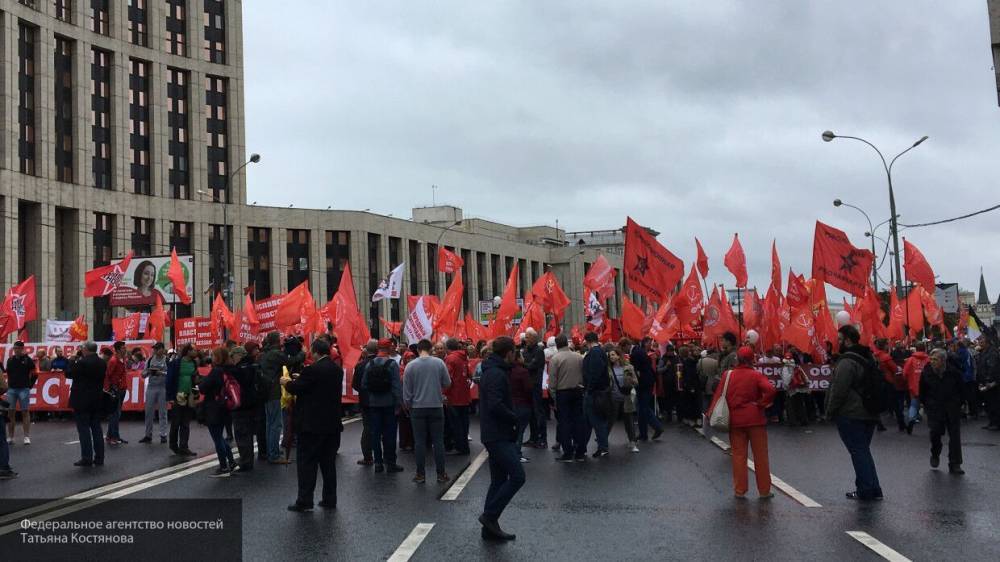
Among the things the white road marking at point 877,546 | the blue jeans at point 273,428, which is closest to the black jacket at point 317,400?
the blue jeans at point 273,428

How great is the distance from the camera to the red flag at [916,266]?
93.6 feet

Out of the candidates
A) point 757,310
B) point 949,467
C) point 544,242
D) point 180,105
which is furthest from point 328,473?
point 544,242

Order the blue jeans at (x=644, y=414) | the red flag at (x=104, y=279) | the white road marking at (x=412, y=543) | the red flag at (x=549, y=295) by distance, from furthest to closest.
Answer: the red flag at (x=104, y=279)
the red flag at (x=549, y=295)
the blue jeans at (x=644, y=414)
the white road marking at (x=412, y=543)

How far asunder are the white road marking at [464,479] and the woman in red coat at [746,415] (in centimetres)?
303

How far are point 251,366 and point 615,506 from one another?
535 cm

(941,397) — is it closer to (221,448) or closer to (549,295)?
(221,448)

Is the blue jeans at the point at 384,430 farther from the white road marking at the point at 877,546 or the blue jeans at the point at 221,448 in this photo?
the white road marking at the point at 877,546

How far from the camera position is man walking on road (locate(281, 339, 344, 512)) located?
9.62 m

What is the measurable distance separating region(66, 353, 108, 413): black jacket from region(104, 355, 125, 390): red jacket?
8.71 ft

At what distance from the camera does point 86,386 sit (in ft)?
44.5

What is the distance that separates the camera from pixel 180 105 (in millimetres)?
77375

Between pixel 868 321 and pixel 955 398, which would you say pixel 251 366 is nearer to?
pixel 955 398

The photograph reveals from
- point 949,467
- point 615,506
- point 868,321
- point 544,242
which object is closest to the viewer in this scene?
point 615,506

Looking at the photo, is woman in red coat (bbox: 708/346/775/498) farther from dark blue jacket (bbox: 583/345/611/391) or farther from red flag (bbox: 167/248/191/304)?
red flag (bbox: 167/248/191/304)
